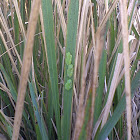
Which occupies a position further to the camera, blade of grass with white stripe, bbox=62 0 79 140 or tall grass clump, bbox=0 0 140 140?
blade of grass with white stripe, bbox=62 0 79 140

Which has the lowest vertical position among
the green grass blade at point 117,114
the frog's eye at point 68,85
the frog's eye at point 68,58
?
the green grass blade at point 117,114

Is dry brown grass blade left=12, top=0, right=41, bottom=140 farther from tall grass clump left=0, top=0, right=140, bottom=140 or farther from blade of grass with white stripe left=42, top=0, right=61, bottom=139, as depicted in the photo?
blade of grass with white stripe left=42, top=0, right=61, bottom=139

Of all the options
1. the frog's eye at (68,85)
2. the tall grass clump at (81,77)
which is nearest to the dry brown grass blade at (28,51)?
the tall grass clump at (81,77)

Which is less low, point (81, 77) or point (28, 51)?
point (28, 51)

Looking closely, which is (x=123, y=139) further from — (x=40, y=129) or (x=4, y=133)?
(x=4, y=133)

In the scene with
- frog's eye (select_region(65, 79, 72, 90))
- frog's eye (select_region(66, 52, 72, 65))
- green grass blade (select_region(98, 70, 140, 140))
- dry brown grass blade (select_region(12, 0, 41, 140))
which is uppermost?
dry brown grass blade (select_region(12, 0, 41, 140))

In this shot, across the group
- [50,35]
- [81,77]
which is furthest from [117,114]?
[50,35]

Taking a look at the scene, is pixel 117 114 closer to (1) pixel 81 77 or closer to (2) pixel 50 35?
(1) pixel 81 77

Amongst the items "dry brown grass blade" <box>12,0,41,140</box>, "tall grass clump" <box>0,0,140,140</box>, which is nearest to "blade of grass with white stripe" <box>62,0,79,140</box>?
"tall grass clump" <box>0,0,140,140</box>

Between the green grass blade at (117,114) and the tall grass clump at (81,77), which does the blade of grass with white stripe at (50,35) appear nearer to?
the tall grass clump at (81,77)

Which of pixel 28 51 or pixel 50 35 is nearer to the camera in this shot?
pixel 28 51

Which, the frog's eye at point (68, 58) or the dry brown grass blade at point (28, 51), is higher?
the dry brown grass blade at point (28, 51)

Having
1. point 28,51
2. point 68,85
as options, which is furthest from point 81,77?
point 28,51

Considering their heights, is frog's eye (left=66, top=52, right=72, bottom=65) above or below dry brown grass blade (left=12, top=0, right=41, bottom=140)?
below
